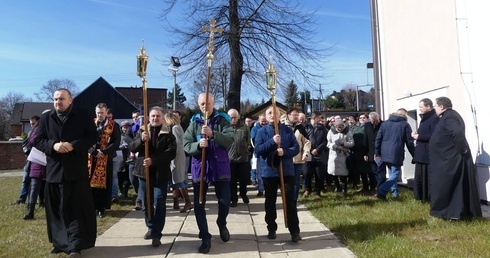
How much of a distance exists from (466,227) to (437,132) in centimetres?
145

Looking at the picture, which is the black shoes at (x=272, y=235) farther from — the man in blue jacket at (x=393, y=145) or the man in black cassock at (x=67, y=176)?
the man in blue jacket at (x=393, y=145)

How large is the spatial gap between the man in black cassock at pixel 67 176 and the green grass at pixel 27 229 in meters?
0.33

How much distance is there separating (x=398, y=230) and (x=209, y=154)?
9.40 ft

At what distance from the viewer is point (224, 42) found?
14758mm

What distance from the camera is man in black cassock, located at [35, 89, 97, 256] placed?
4758 mm

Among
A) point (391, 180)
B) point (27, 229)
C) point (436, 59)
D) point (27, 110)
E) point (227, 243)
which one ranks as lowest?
point (227, 243)

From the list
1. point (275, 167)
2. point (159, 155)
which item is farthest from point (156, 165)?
point (275, 167)

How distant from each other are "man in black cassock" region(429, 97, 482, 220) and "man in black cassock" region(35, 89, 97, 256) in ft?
16.1

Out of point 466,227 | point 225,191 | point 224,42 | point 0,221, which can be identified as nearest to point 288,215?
point 225,191

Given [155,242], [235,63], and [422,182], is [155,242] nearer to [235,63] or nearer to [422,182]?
[422,182]

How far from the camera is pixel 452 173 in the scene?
6117 millimetres

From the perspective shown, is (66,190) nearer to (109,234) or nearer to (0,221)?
(109,234)

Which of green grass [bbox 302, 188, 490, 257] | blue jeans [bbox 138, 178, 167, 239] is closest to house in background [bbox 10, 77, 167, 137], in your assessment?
blue jeans [bbox 138, 178, 167, 239]

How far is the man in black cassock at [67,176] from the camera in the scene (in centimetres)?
476
